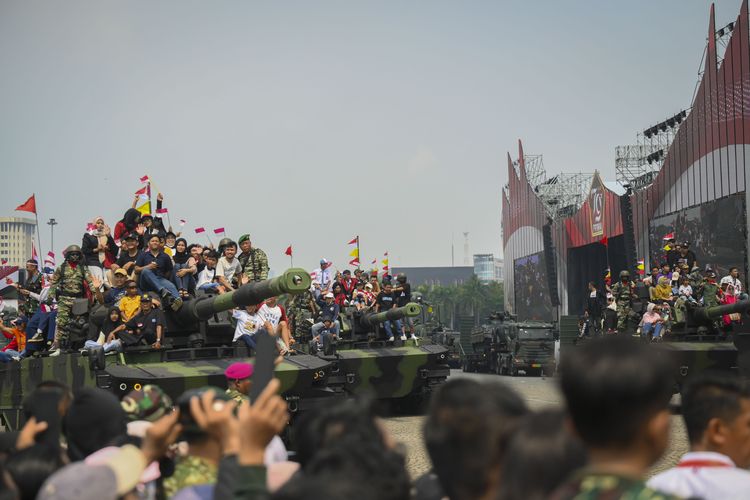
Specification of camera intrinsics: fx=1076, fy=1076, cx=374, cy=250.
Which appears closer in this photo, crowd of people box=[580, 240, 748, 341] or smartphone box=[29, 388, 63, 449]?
smartphone box=[29, 388, 63, 449]

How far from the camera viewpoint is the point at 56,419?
195 inches

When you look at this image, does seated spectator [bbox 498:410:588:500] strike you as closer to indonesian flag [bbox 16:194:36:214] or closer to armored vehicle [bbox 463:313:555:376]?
indonesian flag [bbox 16:194:36:214]

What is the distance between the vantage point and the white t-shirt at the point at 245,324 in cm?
1464

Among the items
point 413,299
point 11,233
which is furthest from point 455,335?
point 11,233

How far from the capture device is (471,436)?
132 inches

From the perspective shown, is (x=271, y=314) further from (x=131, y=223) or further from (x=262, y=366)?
(x=262, y=366)

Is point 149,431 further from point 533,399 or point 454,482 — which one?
point 533,399

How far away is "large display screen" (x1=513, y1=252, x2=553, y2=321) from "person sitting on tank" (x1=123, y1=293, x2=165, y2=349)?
40644 millimetres

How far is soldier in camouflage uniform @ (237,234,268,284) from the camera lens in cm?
1590

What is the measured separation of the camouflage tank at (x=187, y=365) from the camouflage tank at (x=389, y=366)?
122 inches

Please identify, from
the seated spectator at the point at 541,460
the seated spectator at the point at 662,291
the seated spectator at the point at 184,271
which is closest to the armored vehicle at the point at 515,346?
the seated spectator at the point at 662,291

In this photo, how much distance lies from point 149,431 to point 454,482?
1464 mm

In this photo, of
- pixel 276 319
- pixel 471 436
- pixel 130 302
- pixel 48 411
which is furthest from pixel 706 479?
pixel 276 319

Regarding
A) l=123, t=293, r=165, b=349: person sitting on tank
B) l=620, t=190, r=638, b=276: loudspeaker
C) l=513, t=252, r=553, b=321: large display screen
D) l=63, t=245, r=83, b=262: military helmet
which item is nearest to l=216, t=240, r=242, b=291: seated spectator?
l=123, t=293, r=165, b=349: person sitting on tank
